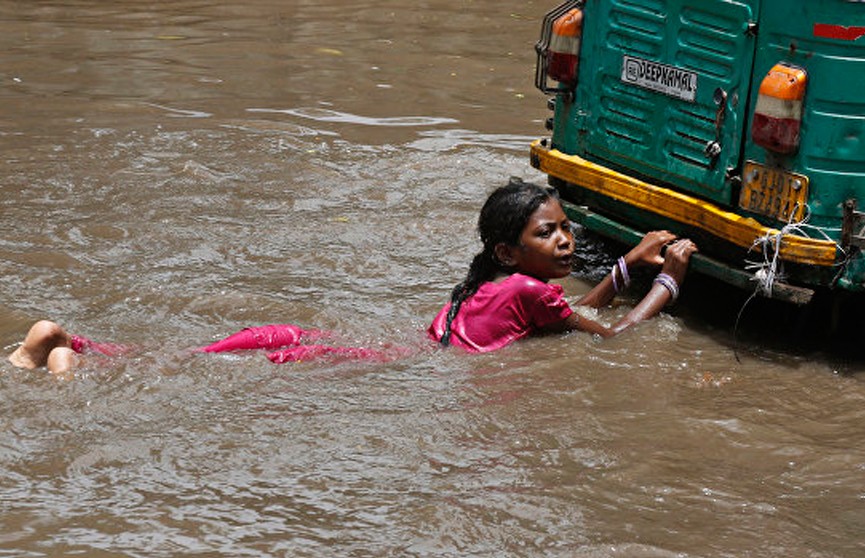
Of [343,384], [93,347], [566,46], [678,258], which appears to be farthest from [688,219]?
[93,347]

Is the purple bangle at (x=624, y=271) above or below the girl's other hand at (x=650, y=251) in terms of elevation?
below

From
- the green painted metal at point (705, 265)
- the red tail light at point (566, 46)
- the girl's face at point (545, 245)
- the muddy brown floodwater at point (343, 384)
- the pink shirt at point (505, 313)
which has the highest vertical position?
the red tail light at point (566, 46)

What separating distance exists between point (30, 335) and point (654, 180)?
2923 millimetres

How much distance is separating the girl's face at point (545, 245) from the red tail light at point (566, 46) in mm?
1210

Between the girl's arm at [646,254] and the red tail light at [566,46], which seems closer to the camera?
the girl's arm at [646,254]

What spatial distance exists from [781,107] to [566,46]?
56.8 inches

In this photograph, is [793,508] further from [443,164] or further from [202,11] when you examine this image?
[202,11]

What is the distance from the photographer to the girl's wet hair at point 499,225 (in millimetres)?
5777

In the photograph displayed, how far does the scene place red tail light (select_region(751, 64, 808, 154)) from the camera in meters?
5.61

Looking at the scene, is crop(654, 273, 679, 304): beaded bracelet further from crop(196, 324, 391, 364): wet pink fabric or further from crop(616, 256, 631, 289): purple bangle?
crop(196, 324, 391, 364): wet pink fabric

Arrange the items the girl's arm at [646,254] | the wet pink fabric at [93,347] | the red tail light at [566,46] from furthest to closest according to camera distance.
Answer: the red tail light at [566,46] → the girl's arm at [646,254] → the wet pink fabric at [93,347]

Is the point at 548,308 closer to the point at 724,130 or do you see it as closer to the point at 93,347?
the point at 724,130

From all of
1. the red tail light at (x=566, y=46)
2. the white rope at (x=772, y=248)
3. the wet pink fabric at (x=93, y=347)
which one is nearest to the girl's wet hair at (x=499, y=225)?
the white rope at (x=772, y=248)

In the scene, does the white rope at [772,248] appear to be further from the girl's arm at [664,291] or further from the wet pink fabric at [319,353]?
the wet pink fabric at [319,353]
